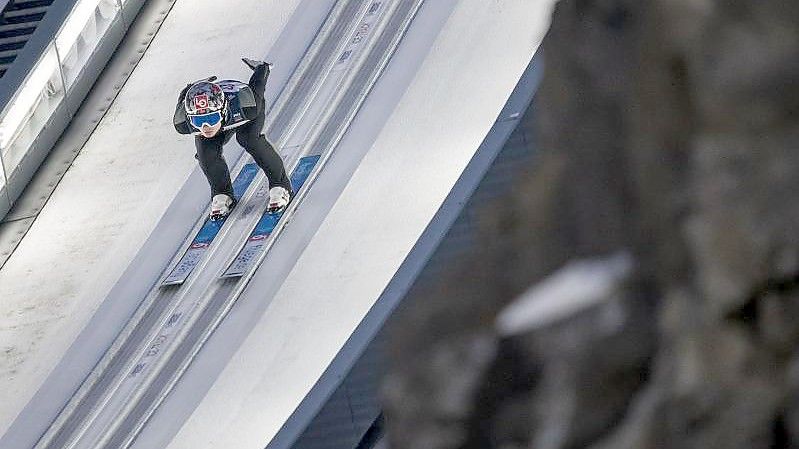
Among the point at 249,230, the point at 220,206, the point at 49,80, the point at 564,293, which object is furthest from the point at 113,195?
the point at 564,293

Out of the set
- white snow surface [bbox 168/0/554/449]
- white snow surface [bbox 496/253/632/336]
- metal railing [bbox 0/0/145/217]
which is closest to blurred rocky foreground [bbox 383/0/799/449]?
white snow surface [bbox 496/253/632/336]

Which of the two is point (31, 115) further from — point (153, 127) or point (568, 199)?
point (568, 199)

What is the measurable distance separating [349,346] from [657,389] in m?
4.96

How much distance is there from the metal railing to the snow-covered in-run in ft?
0.85

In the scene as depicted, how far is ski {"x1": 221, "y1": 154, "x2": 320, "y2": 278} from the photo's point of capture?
8.70 m

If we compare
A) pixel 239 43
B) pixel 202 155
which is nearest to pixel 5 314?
pixel 202 155

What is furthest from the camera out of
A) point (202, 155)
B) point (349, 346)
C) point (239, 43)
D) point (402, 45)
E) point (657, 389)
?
point (239, 43)

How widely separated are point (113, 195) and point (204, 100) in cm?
143

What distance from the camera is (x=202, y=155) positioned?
8.90 metres

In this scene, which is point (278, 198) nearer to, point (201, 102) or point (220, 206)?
point (220, 206)

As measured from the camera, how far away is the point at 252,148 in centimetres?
876

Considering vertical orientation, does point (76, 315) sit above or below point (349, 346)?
below

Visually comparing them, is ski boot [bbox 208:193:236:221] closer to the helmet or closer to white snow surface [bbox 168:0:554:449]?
the helmet

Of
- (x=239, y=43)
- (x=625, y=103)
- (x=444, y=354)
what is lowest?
(x=239, y=43)
